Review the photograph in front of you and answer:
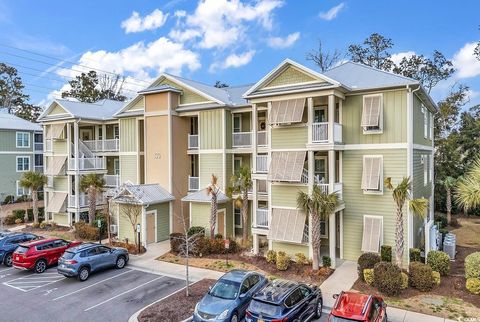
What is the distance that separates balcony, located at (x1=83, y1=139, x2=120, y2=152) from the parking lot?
13086 mm

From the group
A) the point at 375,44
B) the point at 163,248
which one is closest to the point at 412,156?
→ the point at 163,248

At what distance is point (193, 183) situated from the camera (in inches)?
1025

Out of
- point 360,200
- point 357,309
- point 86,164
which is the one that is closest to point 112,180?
point 86,164

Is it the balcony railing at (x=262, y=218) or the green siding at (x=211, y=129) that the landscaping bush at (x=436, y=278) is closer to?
the balcony railing at (x=262, y=218)

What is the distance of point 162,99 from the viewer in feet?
83.5

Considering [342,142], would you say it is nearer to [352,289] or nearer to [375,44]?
[352,289]

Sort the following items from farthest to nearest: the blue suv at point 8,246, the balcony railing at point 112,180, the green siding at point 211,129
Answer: the balcony railing at point 112,180 → the green siding at point 211,129 → the blue suv at point 8,246

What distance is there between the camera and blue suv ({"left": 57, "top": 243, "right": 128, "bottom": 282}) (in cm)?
1670

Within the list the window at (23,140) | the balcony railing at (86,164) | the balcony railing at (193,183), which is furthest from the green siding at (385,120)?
the window at (23,140)

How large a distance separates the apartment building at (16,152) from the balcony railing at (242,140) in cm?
2955

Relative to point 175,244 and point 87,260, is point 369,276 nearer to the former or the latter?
point 175,244

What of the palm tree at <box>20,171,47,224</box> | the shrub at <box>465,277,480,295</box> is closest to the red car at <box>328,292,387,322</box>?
the shrub at <box>465,277,480,295</box>

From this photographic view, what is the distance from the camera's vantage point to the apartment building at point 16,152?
3894cm

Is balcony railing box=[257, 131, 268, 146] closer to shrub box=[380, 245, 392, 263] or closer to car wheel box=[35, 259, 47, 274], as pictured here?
shrub box=[380, 245, 392, 263]
